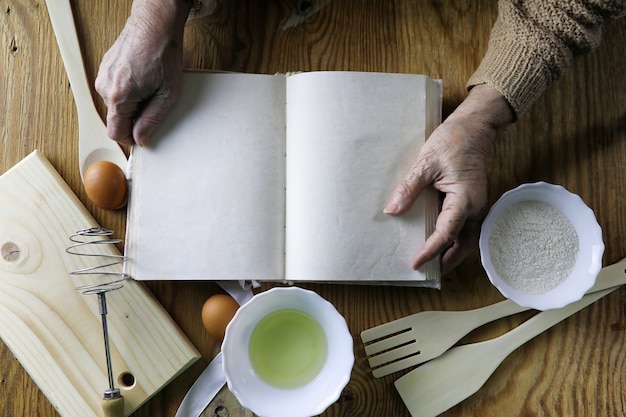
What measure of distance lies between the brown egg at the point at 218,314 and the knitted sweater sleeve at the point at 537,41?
1.66ft

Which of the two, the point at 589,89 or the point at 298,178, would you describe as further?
the point at 589,89

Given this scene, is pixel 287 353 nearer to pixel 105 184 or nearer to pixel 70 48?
pixel 105 184

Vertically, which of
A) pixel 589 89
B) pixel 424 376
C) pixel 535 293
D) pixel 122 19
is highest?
pixel 122 19

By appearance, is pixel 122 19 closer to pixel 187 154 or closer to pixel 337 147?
pixel 187 154

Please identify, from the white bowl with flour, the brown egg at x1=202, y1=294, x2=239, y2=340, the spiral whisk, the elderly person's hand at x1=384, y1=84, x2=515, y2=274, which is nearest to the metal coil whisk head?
the spiral whisk

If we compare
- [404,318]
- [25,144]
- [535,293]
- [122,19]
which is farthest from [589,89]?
[25,144]

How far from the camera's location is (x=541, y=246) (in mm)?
817

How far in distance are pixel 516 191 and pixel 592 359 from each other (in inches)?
11.8

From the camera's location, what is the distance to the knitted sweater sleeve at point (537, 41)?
757 mm

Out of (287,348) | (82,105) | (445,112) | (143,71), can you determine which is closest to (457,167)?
(445,112)

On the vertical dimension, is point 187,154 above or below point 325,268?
above

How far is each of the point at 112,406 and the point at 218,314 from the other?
0.20 metres

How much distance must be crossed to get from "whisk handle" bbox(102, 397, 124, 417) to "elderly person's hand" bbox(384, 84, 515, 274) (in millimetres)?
475

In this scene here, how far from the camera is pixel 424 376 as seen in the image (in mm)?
838
